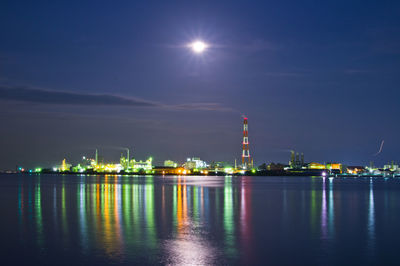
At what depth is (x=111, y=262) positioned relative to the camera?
1534cm

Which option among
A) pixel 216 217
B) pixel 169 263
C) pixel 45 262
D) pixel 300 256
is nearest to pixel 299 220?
pixel 216 217

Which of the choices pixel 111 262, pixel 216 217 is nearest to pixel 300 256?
pixel 111 262

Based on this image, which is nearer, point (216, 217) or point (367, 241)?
point (367, 241)

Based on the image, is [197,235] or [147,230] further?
[147,230]

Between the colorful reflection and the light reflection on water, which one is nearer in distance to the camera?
the light reflection on water

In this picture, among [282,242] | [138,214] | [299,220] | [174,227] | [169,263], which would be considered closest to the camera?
[169,263]

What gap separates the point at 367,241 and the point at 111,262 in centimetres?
1155

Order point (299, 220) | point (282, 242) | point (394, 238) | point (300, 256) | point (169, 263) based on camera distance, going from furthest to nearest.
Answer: point (299, 220)
point (394, 238)
point (282, 242)
point (300, 256)
point (169, 263)

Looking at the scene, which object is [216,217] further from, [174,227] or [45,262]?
[45,262]

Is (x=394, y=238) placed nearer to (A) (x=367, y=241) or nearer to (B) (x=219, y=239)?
(A) (x=367, y=241)

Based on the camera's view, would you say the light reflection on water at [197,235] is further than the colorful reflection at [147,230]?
No

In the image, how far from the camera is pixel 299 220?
90.5 ft

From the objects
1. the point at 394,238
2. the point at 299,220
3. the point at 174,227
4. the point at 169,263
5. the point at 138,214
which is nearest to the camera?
the point at 169,263

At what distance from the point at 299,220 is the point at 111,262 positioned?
15275 mm
